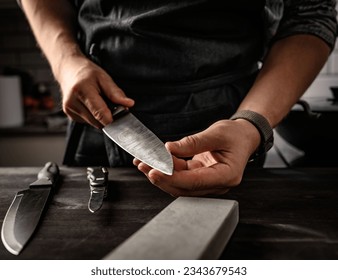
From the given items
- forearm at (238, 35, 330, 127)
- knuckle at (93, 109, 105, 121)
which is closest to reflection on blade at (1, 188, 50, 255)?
knuckle at (93, 109, 105, 121)

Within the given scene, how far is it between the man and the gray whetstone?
25 centimetres

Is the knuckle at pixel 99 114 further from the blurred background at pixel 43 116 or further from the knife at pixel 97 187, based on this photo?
the blurred background at pixel 43 116

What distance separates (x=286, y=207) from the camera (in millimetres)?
529

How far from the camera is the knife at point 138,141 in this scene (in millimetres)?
493

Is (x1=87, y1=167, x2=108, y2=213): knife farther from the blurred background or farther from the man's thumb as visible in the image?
the blurred background

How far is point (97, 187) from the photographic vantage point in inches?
22.7

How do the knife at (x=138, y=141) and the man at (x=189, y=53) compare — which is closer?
the knife at (x=138, y=141)

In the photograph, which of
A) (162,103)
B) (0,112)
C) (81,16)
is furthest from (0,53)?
(162,103)

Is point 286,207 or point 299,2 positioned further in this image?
point 299,2

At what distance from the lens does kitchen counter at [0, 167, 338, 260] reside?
416mm

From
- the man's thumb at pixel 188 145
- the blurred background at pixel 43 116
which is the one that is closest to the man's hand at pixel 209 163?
the man's thumb at pixel 188 145
